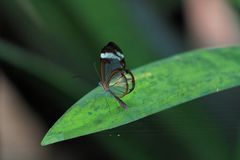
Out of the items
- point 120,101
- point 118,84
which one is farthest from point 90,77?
point 120,101

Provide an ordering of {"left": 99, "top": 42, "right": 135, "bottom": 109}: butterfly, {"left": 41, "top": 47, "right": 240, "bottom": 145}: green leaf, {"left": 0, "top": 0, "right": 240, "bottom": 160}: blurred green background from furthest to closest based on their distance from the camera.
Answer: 1. {"left": 0, "top": 0, "right": 240, "bottom": 160}: blurred green background
2. {"left": 99, "top": 42, "right": 135, "bottom": 109}: butterfly
3. {"left": 41, "top": 47, "right": 240, "bottom": 145}: green leaf

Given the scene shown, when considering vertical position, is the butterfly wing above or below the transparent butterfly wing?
above

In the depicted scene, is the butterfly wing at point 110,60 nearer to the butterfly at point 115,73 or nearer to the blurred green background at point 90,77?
the butterfly at point 115,73

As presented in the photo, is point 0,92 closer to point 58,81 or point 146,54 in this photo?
point 58,81

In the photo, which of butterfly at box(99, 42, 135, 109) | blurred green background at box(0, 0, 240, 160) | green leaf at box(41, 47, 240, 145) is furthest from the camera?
blurred green background at box(0, 0, 240, 160)

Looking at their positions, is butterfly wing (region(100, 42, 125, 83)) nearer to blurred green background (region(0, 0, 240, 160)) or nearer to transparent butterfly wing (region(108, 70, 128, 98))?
transparent butterfly wing (region(108, 70, 128, 98))

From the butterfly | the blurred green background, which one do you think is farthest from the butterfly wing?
the blurred green background

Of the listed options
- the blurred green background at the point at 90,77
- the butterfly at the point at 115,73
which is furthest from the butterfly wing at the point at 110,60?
the blurred green background at the point at 90,77
